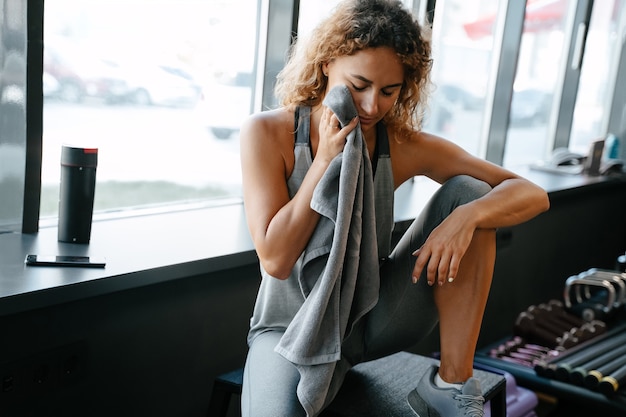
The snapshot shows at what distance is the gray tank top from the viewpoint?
1669 millimetres

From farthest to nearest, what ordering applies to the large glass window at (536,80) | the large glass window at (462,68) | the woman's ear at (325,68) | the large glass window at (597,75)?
the large glass window at (597,75), the large glass window at (536,80), the large glass window at (462,68), the woman's ear at (325,68)

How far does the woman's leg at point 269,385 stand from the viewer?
1.47 metres

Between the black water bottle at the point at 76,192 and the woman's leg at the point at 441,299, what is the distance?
724mm

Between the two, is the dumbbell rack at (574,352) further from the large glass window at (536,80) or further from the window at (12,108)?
the window at (12,108)

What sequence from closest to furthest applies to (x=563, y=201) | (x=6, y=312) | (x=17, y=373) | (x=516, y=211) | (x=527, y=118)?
(x=6, y=312)
(x=17, y=373)
(x=516, y=211)
(x=563, y=201)
(x=527, y=118)

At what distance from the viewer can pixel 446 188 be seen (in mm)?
1748

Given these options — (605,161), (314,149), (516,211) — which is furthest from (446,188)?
(605,161)

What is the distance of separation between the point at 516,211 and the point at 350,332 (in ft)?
1.69

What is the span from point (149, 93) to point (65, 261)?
706 millimetres

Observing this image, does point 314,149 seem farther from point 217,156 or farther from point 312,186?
point 217,156

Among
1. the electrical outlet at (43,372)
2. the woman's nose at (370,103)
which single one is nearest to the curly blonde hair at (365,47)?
the woman's nose at (370,103)

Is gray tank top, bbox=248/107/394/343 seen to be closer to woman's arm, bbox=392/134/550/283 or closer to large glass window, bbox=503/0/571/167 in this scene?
woman's arm, bbox=392/134/550/283

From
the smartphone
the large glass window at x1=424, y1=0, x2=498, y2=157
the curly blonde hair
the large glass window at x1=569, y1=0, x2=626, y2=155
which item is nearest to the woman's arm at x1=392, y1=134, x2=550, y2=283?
the curly blonde hair

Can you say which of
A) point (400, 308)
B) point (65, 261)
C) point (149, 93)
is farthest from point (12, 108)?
point (400, 308)
